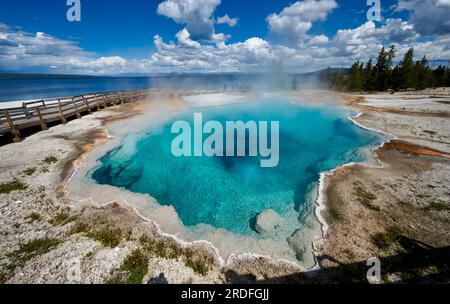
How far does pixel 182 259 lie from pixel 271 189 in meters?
6.62

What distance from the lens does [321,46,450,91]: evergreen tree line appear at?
166 ft

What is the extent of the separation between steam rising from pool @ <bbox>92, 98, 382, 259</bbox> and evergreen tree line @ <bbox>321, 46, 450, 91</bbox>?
44889 millimetres

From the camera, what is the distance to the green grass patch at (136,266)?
523 centimetres

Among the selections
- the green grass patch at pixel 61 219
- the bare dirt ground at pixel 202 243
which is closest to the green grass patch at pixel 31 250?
the bare dirt ground at pixel 202 243

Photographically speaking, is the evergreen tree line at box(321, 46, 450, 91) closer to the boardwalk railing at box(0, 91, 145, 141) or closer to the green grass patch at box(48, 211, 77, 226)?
the boardwalk railing at box(0, 91, 145, 141)

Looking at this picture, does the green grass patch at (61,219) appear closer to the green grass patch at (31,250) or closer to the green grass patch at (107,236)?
the green grass patch at (31,250)

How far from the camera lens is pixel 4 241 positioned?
6309mm

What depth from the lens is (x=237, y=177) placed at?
1272 cm

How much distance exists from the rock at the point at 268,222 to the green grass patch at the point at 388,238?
3.15m

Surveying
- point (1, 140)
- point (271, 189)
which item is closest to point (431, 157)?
point (271, 189)

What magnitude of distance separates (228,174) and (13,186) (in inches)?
416

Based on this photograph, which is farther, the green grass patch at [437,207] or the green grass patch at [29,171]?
the green grass patch at [29,171]

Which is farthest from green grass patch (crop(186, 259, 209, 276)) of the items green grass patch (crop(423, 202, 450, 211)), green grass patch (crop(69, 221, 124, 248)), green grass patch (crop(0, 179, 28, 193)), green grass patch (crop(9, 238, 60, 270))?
green grass patch (crop(0, 179, 28, 193))

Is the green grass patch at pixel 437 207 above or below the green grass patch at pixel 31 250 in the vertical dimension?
above
